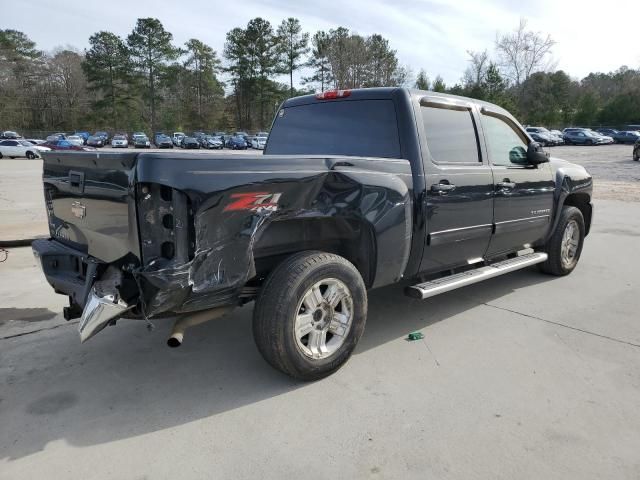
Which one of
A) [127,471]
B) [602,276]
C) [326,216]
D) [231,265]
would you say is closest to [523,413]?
[326,216]

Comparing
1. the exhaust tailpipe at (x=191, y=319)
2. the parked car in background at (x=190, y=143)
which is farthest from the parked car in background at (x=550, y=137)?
the exhaust tailpipe at (x=191, y=319)

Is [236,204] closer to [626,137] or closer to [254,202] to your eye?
[254,202]

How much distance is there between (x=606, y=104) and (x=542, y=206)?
235 feet

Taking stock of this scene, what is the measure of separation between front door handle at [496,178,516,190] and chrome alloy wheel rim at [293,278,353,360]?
209 centimetres

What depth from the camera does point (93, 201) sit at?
306cm

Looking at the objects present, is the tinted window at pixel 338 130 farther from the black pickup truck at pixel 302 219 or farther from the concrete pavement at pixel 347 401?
the concrete pavement at pixel 347 401

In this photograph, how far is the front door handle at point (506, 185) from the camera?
461cm

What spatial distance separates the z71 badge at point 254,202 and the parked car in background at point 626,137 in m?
57.1

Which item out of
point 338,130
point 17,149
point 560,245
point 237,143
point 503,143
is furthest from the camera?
point 237,143

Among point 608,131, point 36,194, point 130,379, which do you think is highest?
point 608,131

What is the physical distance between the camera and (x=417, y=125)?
12.7 ft

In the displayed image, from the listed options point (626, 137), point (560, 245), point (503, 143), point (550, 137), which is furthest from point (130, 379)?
point (626, 137)

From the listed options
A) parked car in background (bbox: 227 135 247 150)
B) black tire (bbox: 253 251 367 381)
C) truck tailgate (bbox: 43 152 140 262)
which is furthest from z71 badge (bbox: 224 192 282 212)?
parked car in background (bbox: 227 135 247 150)

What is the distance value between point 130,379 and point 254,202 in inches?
62.6
